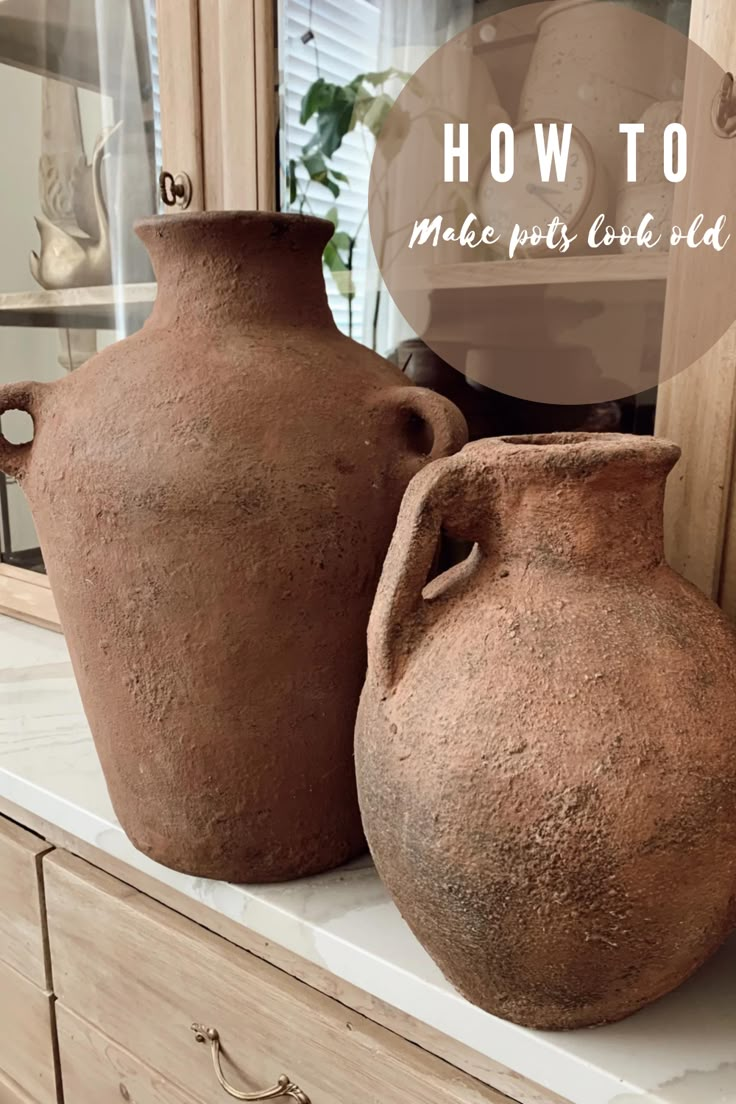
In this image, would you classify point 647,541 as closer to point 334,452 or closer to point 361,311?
point 334,452

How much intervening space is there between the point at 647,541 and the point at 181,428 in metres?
0.32

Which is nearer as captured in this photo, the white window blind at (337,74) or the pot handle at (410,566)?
the pot handle at (410,566)

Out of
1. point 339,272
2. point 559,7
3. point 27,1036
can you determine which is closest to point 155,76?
point 339,272

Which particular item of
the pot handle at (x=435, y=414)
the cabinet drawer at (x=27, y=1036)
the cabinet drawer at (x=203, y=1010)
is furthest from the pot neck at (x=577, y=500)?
the cabinet drawer at (x=27, y=1036)

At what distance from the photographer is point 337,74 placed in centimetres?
93

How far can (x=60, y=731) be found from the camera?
1017mm

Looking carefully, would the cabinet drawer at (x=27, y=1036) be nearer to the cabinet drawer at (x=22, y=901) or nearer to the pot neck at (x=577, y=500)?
the cabinet drawer at (x=22, y=901)

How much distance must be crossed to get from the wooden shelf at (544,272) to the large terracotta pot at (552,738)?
0.23m

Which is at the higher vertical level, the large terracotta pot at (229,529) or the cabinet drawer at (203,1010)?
the large terracotta pot at (229,529)

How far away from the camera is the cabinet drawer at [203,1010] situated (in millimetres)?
627

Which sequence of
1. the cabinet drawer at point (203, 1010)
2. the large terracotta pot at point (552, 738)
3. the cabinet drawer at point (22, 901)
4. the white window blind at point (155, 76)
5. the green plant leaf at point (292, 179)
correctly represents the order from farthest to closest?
the white window blind at point (155, 76)
the green plant leaf at point (292, 179)
the cabinet drawer at point (22, 901)
the cabinet drawer at point (203, 1010)
the large terracotta pot at point (552, 738)

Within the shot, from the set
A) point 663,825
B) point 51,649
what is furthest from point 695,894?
point 51,649

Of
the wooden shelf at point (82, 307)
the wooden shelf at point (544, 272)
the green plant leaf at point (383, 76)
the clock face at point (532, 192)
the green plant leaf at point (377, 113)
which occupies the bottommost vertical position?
the wooden shelf at point (82, 307)

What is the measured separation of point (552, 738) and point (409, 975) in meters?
0.24
